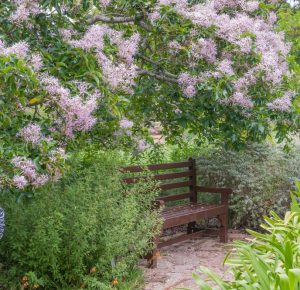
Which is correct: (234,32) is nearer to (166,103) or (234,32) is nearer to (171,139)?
(166,103)

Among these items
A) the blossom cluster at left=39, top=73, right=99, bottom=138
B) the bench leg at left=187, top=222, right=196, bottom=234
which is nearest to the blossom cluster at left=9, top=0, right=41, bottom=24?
the blossom cluster at left=39, top=73, right=99, bottom=138

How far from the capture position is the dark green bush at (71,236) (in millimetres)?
4250

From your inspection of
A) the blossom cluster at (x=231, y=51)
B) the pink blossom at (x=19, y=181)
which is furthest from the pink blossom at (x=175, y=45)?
the pink blossom at (x=19, y=181)

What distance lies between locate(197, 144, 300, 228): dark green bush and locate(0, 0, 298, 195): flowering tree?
52.1 inches

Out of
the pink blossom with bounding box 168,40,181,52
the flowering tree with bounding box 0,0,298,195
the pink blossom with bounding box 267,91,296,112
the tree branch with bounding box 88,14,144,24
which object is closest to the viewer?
the flowering tree with bounding box 0,0,298,195

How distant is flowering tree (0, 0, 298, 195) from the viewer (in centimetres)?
362

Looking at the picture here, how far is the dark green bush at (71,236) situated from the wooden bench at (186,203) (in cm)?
96

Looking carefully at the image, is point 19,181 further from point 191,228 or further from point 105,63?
point 191,228

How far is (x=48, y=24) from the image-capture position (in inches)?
183

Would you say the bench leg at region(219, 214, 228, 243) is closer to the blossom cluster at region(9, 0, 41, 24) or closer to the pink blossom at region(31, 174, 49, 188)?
the blossom cluster at region(9, 0, 41, 24)

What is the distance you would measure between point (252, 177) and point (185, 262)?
190 centimetres

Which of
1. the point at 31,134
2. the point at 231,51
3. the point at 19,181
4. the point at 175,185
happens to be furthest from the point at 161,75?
the point at 19,181

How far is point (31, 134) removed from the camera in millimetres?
3658

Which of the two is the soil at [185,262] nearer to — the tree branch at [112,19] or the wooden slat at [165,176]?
the wooden slat at [165,176]
